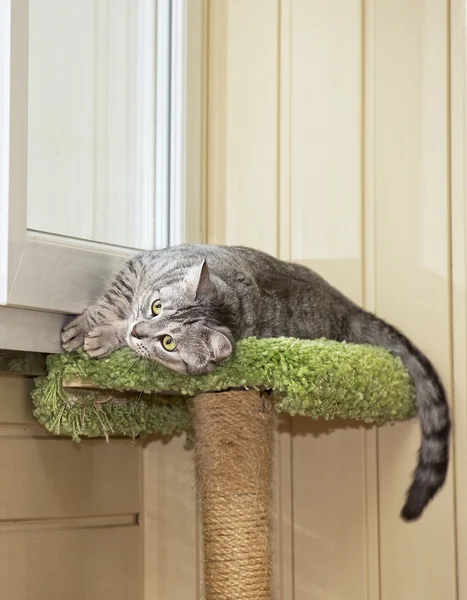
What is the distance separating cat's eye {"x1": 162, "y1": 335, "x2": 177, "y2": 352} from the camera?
1.60m

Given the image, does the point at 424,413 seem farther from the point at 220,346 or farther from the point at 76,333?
the point at 76,333

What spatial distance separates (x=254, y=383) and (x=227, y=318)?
16cm

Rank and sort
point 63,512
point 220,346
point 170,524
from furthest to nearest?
point 170,524
point 63,512
point 220,346

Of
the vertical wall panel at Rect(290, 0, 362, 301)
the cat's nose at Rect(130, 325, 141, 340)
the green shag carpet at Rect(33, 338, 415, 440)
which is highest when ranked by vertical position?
the vertical wall panel at Rect(290, 0, 362, 301)

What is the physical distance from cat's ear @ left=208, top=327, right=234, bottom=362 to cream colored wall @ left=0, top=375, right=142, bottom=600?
53 centimetres

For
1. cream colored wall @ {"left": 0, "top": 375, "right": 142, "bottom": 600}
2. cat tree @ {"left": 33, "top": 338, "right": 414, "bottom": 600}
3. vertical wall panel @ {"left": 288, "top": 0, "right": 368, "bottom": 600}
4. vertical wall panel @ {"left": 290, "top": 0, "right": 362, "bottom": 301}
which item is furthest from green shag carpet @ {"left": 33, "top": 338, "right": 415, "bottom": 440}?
vertical wall panel @ {"left": 290, "top": 0, "right": 362, "bottom": 301}

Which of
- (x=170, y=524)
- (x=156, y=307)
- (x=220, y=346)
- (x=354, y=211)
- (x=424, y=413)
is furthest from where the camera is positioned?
(x=170, y=524)

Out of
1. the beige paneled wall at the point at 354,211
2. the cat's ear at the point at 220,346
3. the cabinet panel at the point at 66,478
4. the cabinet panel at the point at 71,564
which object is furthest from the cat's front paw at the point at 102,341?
the beige paneled wall at the point at 354,211

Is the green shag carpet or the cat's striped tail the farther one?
the cat's striped tail

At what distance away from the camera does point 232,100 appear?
2.29 metres

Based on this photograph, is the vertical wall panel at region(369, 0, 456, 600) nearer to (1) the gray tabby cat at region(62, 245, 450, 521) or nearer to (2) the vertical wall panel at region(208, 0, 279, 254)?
(1) the gray tabby cat at region(62, 245, 450, 521)

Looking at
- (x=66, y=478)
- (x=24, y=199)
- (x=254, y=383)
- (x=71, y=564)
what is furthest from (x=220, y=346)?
(x=71, y=564)

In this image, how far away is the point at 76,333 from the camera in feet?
5.60

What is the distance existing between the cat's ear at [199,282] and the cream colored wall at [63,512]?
0.49 metres
